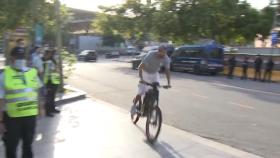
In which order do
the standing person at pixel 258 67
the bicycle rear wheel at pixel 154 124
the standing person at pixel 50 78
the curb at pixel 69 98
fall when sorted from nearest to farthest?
1. the bicycle rear wheel at pixel 154 124
2. the standing person at pixel 50 78
3. the curb at pixel 69 98
4. the standing person at pixel 258 67

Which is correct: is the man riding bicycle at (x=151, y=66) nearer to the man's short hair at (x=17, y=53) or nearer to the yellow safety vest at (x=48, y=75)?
the yellow safety vest at (x=48, y=75)

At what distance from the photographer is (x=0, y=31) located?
18.6 m

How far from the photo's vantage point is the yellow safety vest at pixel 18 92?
18.1 feet

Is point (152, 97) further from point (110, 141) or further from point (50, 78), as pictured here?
point (50, 78)

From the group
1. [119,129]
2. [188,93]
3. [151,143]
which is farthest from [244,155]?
[188,93]

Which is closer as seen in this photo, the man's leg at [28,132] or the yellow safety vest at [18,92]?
the yellow safety vest at [18,92]

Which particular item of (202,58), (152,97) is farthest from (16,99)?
(202,58)

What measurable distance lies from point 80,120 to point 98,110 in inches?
71.8

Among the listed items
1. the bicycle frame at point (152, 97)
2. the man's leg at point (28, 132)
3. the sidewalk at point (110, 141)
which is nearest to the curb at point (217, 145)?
the sidewalk at point (110, 141)

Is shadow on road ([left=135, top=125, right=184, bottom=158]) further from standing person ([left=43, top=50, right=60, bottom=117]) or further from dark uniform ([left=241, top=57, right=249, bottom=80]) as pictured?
dark uniform ([left=241, top=57, right=249, bottom=80])

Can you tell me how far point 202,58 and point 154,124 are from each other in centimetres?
2211

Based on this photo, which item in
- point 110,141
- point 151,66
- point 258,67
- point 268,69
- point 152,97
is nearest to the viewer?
point 110,141

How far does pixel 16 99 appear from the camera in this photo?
5539mm

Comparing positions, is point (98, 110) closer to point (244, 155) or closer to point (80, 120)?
point (80, 120)
